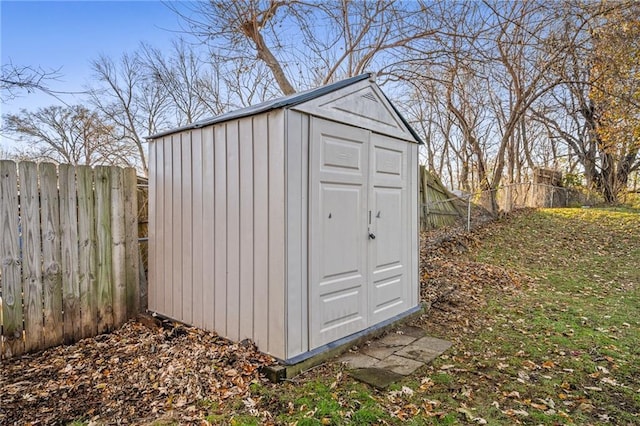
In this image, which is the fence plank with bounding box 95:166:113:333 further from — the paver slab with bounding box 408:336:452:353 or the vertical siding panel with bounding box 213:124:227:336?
the paver slab with bounding box 408:336:452:353

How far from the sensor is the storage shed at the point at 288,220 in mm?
2852

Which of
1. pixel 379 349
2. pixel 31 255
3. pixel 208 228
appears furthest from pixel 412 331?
pixel 31 255

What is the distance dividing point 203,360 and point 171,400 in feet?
1.42

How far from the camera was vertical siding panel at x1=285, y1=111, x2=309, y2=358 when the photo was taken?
2.81 m

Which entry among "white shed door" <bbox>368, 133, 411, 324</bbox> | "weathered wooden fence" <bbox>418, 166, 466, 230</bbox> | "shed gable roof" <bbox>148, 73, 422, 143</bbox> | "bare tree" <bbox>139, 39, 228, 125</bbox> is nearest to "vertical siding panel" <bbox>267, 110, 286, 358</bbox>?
"shed gable roof" <bbox>148, 73, 422, 143</bbox>

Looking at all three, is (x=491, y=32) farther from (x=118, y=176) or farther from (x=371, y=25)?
(x=118, y=176)

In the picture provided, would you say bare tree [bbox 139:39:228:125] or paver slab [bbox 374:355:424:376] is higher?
bare tree [bbox 139:39:228:125]

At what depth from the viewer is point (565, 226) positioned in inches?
369

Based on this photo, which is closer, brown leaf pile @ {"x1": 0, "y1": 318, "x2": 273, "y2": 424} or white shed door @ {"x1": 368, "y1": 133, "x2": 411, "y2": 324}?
brown leaf pile @ {"x1": 0, "y1": 318, "x2": 273, "y2": 424}

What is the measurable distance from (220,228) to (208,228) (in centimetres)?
18

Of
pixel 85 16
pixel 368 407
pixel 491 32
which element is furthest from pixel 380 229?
pixel 491 32

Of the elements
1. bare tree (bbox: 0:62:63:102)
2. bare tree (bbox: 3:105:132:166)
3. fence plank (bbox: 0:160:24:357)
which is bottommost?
fence plank (bbox: 0:160:24:357)

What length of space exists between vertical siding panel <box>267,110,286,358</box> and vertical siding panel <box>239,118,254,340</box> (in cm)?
23

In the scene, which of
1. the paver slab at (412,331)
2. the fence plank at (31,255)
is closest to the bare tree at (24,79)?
the fence plank at (31,255)
